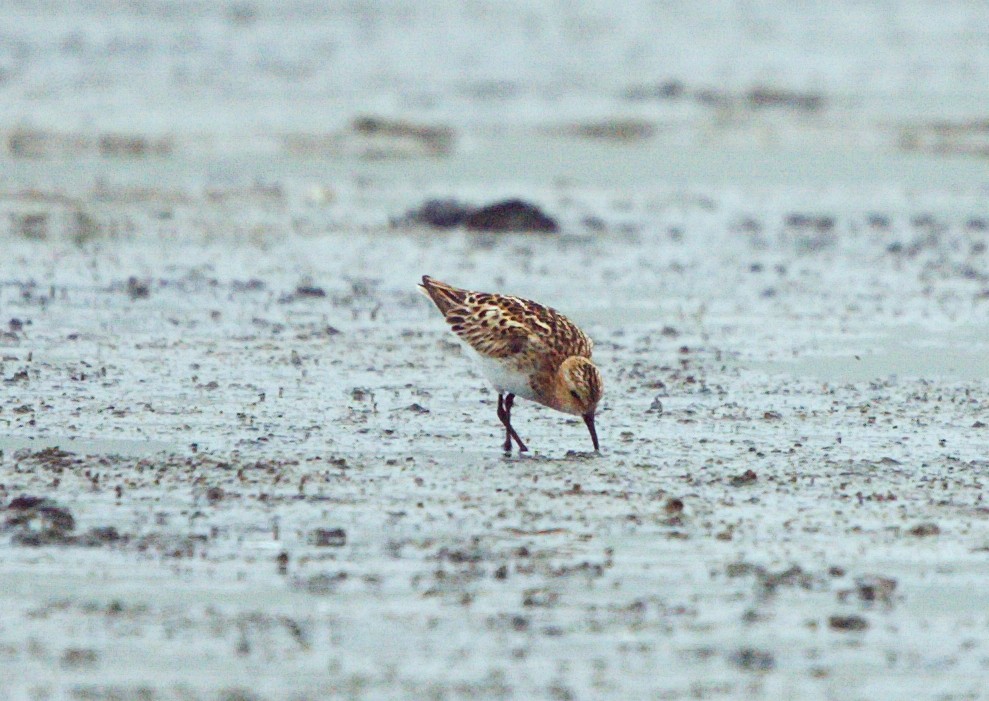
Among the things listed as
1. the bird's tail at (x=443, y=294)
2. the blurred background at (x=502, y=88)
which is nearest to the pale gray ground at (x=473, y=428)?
the blurred background at (x=502, y=88)

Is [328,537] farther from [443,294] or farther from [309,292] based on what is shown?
[309,292]

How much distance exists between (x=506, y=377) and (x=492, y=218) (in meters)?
7.95

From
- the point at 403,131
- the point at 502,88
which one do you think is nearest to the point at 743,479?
the point at 403,131

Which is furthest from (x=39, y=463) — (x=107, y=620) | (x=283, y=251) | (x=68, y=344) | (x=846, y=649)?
(x=283, y=251)

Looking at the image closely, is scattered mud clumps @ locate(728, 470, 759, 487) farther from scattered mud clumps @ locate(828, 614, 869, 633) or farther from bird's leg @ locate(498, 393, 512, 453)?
scattered mud clumps @ locate(828, 614, 869, 633)

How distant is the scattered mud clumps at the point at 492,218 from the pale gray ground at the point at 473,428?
34 cm

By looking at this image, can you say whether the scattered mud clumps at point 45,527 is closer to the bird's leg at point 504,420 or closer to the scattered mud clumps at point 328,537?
the scattered mud clumps at point 328,537

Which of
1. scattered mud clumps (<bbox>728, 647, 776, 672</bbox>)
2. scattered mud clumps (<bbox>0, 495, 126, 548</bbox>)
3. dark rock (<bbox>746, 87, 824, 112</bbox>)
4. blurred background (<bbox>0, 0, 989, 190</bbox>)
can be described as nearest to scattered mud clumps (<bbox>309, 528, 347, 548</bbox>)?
scattered mud clumps (<bbox>0, 495, 126, 548</bbox>)

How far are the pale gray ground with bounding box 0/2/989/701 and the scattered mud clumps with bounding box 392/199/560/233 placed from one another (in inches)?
13.4

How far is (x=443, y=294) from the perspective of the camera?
10719mm

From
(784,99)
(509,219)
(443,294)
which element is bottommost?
(443,294)

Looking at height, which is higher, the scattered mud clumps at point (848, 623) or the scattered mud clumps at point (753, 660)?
the scattered mud clumps at point (848, 623)

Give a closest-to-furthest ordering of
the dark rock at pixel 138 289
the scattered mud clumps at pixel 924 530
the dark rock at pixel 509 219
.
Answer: the scattered mud clumps at pixel 924 530, the dark rock at pixel 138 289, the dark rock at pixel 509 219

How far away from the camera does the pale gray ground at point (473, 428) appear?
641 cm
